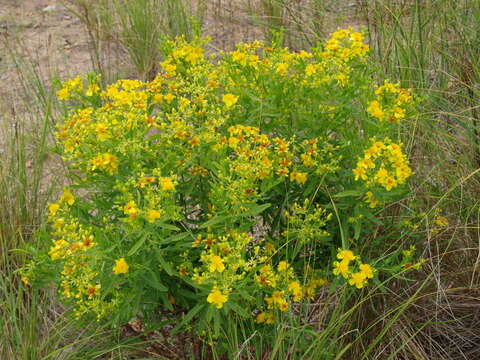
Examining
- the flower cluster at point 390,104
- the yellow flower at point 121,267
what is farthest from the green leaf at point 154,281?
the flower cluster at point 390,104

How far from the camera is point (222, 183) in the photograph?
1.75m

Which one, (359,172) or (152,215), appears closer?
(152,215)

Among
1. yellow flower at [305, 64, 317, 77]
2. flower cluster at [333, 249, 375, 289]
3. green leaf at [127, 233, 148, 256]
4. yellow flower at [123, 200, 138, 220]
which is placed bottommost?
flower cluster at [333, 249, 375, 289]

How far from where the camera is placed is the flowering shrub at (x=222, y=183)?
1.76 m

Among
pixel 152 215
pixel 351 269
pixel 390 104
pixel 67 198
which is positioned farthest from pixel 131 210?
pixel 390 104

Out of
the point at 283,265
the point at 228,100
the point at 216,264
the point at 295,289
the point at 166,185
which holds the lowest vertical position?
the point at 295,289

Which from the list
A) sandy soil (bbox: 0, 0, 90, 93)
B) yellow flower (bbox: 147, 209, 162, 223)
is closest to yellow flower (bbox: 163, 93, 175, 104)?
yellow flower (bbox: 147, 209, 162, 223)

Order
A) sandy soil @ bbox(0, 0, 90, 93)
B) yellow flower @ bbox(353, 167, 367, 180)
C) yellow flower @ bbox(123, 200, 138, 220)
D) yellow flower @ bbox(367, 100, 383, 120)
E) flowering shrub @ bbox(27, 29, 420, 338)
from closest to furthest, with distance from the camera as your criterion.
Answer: yellow flower @ bbox(123, 200, 138, 220), flowering shrub @ bbox(27, 29, 420, 338), yellow flower @ bbox(353, 167, 367, 180), yellow flower @ bbox(367, 100, 383, 120), sandy soil @ bbox(0, 0, 90, 93)

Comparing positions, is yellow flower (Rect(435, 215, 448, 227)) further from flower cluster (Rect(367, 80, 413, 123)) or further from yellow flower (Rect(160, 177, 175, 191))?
yellow flower (Rect(160, 177, 175, 191))

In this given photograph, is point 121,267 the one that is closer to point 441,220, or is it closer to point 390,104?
point 390,104

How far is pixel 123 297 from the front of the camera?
1.88m

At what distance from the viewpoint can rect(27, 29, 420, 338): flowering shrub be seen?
69.1 inches

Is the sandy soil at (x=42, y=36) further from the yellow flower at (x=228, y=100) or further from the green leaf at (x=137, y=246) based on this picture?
the green leaf at (x=137, y=246)

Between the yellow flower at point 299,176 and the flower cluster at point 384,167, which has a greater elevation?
the flower cluster at point 384,167
